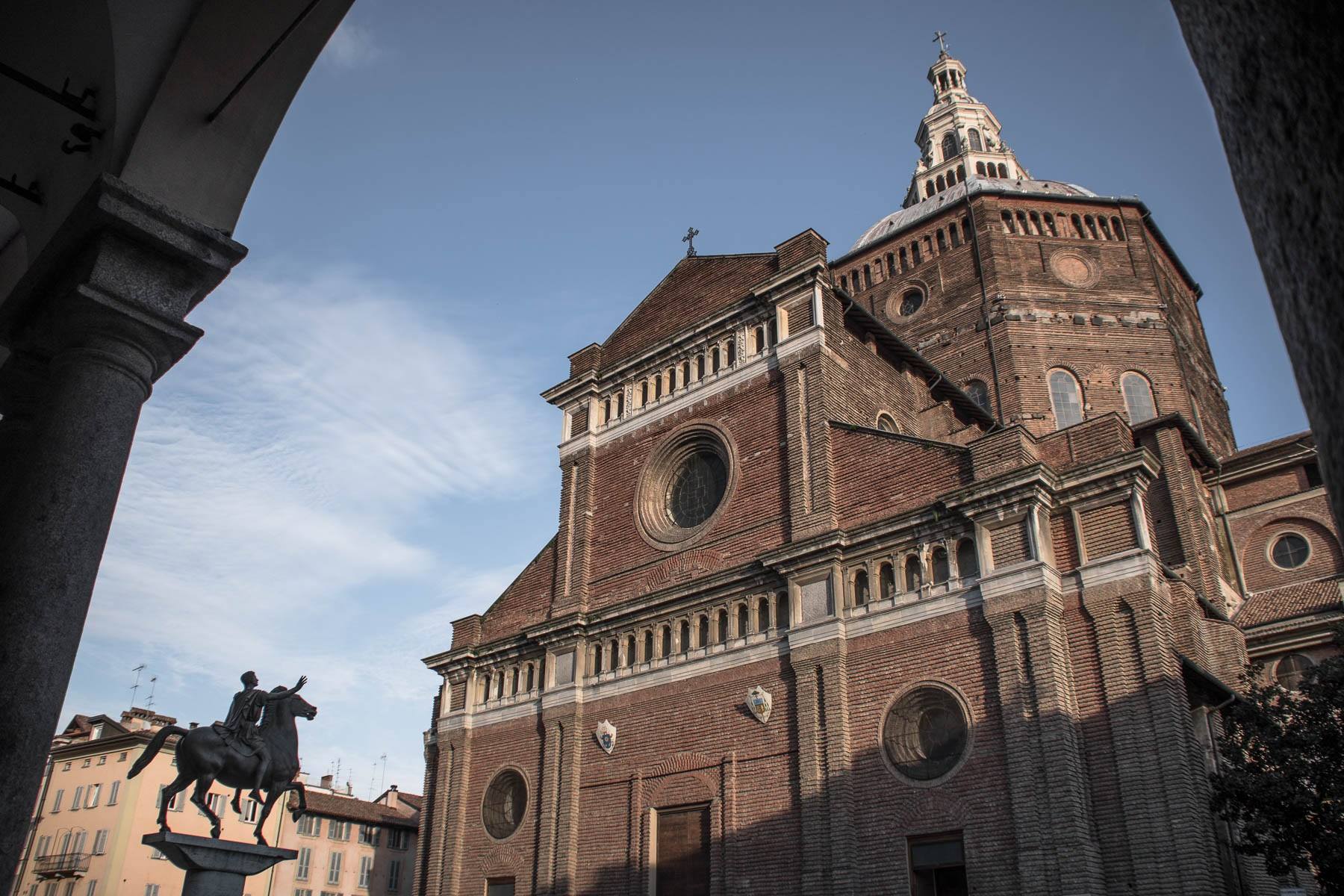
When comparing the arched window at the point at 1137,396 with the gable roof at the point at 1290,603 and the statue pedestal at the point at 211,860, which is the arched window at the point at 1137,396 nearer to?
the gable roof at the point at 1290,603

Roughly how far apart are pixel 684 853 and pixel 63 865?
30400mm

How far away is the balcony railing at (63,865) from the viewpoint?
3853 cm

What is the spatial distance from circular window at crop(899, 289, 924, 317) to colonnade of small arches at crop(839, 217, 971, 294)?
2.95 ft

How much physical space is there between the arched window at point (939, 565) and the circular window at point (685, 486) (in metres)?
5.41

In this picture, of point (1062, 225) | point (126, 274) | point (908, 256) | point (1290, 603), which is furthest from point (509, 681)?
point (1062, 225)

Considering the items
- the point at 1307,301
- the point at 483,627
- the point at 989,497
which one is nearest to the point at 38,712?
the point at 1307,301

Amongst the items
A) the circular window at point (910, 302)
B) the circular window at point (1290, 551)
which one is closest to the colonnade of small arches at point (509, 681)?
the circular window at point (1290, 551)

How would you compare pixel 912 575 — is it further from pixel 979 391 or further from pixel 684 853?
pixel 979 391

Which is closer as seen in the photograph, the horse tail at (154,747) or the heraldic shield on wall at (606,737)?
the horse tail at (154,747)

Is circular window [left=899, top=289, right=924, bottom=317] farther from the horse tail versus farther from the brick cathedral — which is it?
the horse tail

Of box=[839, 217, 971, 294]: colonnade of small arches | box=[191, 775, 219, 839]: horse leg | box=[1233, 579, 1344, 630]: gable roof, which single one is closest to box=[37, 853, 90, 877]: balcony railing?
box=[191, 775, 219, 839]: horse leg

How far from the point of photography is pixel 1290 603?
2527 cm

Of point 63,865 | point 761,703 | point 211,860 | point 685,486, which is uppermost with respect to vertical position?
point 685,486

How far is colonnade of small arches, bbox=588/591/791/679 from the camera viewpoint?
20125mm
